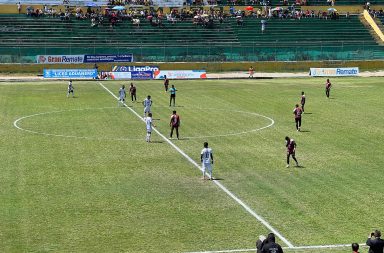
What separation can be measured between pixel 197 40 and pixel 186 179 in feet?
241

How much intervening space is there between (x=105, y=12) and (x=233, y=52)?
22.1 meters

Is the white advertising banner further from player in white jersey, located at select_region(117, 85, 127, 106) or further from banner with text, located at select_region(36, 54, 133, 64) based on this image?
player in white jersey, located at select_region(117, 85, 127, 106)

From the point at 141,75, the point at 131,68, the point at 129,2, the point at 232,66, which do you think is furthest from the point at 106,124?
the point at 129,2

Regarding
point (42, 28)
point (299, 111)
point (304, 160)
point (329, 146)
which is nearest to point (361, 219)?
point (304, 160)

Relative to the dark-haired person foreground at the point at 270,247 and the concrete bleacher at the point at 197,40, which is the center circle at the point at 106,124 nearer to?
the dark-haired person foreground at the point at 270,247

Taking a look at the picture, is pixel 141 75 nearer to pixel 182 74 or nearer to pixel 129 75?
pixel 129 75

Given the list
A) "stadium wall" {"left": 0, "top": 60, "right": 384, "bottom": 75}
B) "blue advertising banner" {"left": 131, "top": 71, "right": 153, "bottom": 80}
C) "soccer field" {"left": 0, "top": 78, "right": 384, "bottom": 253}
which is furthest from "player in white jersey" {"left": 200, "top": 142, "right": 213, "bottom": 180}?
"stadium wall" {"left": 0, "top": 60, "right": 384, "bottom": 75}

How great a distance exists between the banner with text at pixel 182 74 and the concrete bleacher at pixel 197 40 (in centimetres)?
546

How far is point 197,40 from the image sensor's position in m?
103

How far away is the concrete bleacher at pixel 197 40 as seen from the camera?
3750 inches

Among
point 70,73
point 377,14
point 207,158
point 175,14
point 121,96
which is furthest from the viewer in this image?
point 377,14

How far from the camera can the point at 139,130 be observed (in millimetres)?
45500

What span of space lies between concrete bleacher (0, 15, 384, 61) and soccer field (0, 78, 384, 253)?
36840 millimetres

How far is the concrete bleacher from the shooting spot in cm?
9525
